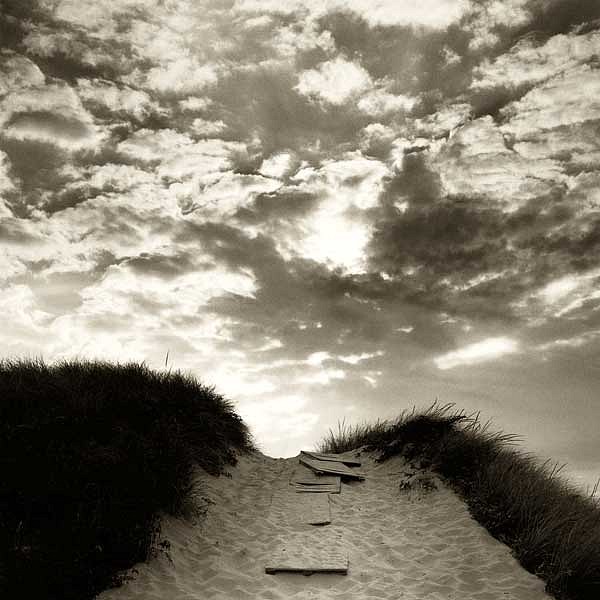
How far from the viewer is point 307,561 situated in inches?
286

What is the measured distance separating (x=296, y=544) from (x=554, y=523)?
147 inches

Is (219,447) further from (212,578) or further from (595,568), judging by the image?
(595,568)

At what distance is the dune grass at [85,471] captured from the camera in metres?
5.45

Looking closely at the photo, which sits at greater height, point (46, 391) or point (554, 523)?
point (46, 391)

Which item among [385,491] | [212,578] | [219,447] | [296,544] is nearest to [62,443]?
[212,578]

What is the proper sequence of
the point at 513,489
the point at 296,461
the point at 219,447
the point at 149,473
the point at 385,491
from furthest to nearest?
the point at 296,461 < the point at 219,447 < the point at 385,491 < the point at 513,489 < the point at 149,473

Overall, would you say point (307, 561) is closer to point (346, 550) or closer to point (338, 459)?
point (346, 550)

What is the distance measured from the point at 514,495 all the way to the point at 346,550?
9.63ft

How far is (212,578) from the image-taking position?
21.7ft

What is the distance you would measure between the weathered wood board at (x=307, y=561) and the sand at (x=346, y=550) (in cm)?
9

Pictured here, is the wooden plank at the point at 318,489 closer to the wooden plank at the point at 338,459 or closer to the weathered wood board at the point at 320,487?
the weathered wood board at the point at 320,487

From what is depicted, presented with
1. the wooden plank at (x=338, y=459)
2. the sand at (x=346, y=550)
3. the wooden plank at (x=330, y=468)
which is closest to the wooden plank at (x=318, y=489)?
the sand at (x=346, y=550)

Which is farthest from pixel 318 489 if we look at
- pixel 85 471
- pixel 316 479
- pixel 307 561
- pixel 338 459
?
pixel 85 471

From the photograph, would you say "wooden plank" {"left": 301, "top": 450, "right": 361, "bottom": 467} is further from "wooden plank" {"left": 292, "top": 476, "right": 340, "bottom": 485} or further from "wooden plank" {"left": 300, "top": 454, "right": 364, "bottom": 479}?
"wooden plank" {"left": 292, "top": 476, "right": 340, "bottom": 485}
